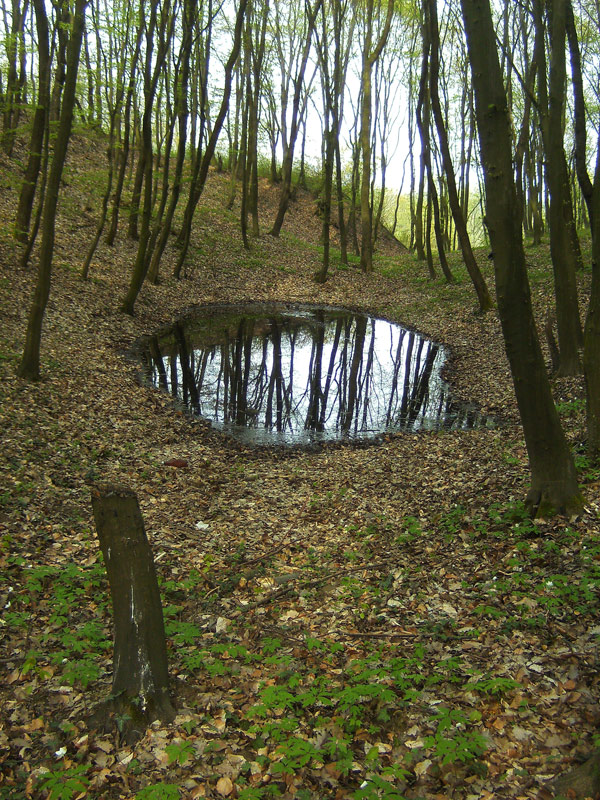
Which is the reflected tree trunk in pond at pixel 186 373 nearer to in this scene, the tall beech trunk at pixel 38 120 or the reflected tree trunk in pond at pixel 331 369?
the reflected tree trunk in pond at pixel 331 369

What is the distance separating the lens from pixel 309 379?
1549 centimetres


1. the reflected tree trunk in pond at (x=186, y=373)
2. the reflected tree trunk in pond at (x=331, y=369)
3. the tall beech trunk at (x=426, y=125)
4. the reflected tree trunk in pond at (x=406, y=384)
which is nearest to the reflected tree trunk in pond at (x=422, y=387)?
the reflected tree trunk in pond at (x=406, y=384)

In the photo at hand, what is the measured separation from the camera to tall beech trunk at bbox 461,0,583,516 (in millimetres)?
4977

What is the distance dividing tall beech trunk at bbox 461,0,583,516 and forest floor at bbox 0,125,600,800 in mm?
430

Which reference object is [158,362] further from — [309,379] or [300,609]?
[300,609]

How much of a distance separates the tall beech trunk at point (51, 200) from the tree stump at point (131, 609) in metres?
7.57

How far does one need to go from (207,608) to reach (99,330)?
1211 cm

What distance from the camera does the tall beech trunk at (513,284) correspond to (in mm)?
4977

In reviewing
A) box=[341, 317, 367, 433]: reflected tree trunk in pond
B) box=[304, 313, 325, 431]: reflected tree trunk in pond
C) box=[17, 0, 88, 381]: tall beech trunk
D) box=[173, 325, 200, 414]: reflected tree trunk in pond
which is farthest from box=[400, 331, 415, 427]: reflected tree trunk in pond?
box=[17, 0, 88, 381]: tall beech trunk

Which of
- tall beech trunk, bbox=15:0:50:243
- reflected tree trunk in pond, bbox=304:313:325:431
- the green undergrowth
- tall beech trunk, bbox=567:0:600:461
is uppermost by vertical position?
tall beech trunk, bbox=15:0:50:243

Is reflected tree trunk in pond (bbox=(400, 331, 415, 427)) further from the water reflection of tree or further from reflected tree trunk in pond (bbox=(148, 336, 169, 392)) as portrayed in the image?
reflected tree trunk in pond (bbox=(148, 336, 169, 392))

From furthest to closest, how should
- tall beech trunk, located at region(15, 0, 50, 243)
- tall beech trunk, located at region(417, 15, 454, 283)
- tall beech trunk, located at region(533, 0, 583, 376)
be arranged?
tall beech trunk, located at region(417, 15, 454, 283), tall beech trunk, located at region(15, 0, 50, 243), tall beech trunk, located at region(533, 0, 583, 376)

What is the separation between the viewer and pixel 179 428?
448 inches

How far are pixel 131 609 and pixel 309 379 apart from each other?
A: 467 inches
